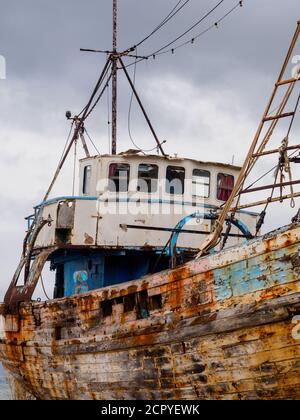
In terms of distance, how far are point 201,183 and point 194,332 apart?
548cm

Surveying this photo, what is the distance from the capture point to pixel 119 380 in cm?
1100

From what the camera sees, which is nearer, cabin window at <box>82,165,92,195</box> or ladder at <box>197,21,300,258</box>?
ladder at <box>197,21,300,258</box>

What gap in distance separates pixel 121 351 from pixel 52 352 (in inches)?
94.2

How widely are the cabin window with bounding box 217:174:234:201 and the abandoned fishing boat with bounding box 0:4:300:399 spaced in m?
0.03

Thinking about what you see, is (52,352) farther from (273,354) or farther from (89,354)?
(273,354)

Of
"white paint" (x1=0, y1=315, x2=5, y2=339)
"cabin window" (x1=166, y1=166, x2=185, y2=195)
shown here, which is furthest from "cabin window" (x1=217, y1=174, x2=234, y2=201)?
"white paint" (x1=0, y1=315, x2=5, y2=339)

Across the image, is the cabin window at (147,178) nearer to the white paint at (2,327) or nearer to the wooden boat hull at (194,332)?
the wooden boat hull at (194,332)

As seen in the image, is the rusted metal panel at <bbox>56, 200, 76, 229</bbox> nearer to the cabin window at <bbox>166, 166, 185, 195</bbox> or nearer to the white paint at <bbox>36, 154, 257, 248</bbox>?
the white paint at <bbox>36, 154, 257, 248</bbox>

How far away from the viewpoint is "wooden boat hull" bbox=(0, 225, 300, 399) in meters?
8.70

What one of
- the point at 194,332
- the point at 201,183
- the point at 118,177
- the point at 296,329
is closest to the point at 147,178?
the point at 118,177

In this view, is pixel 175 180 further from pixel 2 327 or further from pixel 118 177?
pixel 2 327

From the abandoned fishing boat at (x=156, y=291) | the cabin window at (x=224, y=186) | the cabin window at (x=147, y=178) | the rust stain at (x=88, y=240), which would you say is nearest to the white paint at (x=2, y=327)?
the abandoned fishing boat at (x=156, y=291)
